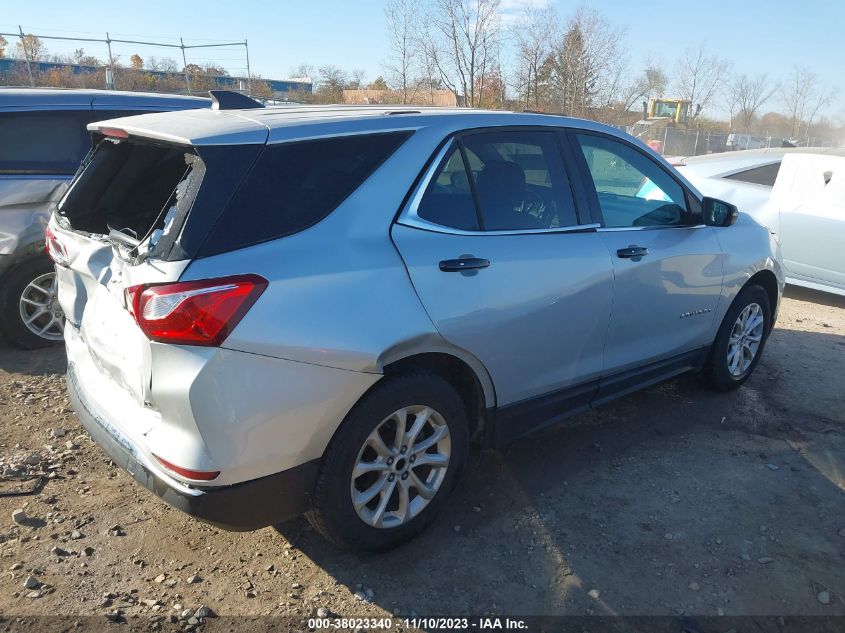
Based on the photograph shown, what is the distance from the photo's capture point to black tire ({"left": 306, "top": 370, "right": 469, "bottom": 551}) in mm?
2555

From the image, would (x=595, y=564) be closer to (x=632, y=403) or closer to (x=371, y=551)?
(x=371, y=551)

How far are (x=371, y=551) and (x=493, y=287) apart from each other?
1.24 metres

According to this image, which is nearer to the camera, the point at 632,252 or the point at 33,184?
the point at 632,252

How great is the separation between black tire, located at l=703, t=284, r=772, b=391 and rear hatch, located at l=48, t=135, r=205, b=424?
3531 millimetres

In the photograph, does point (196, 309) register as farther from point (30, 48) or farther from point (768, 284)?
point (30, 48)

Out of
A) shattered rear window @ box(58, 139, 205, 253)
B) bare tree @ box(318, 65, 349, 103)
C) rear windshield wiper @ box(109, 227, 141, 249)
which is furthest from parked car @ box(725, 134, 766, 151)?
rear windshield wiper @ box(109, 227, 141, 249)

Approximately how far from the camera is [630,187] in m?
4.00

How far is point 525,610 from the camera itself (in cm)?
263

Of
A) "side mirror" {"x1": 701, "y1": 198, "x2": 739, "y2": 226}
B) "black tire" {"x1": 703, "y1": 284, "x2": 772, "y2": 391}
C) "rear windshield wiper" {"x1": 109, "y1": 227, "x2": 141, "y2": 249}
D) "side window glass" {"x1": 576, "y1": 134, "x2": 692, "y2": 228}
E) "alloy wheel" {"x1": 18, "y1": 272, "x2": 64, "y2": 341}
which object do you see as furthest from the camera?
"alloy wheel" {"x1": 18, "y1": 272, "x2": 64, "y2": 341}

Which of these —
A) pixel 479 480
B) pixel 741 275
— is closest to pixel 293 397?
pixel 479 480

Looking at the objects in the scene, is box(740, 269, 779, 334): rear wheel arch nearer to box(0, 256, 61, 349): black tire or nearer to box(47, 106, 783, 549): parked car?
box(47, 106, 783, 549): parked car

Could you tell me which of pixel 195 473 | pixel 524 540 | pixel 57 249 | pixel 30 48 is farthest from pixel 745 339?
pixel 30 48

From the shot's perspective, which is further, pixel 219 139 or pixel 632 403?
pixel 632 403

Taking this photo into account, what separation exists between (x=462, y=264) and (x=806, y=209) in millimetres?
5980
